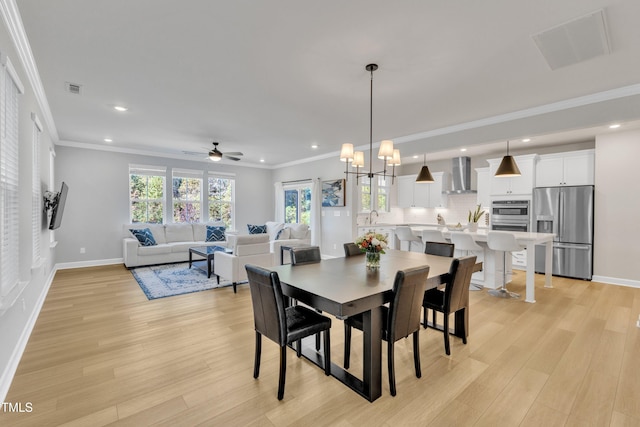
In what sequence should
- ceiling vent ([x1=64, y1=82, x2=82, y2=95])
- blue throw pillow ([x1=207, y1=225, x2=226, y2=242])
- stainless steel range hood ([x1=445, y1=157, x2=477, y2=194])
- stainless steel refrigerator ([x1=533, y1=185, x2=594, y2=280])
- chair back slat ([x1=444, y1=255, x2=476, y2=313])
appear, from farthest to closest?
blue throw pillow ([x1=207, y1=225, x2=226, y2=242]) < stainless steel range hood ([x1=445, y1=157, x2=477, y2=194]) < stainless steel refrigerator ([x1=533, y1=185, x2=594, y2=280]) < ceiling vent ([x1=64, y1=82, x2=82, y2=95]) < chair back slat ([x1=444, y1=255, x2=476, y2=313])

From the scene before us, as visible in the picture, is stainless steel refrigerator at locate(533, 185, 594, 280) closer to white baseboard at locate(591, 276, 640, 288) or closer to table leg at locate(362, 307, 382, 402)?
white baseboard at locate(591, 276, 640, 288)

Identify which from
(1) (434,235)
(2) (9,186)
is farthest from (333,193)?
(2) (9,186)

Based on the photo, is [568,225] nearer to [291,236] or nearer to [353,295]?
[291,236]

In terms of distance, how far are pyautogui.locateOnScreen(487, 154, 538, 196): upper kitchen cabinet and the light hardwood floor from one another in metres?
2.85

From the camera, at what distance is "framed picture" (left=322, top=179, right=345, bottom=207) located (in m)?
7.02

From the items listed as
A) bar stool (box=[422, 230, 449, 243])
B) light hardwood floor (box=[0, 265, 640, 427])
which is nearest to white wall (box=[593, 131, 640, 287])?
light hardwood floor (box=[0, 265, 640, 427])

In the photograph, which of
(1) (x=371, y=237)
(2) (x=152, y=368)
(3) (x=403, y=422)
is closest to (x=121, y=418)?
(2) (x=152, y=368)

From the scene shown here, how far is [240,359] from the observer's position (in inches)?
102

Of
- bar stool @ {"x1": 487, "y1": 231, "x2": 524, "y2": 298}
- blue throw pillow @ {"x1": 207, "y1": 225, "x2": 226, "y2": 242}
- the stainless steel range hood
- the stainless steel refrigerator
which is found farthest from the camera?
blue throw pillow @ {"x1": 207, "y1": 225, "x2": 226, "y2": 242}

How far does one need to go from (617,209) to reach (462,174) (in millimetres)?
2803

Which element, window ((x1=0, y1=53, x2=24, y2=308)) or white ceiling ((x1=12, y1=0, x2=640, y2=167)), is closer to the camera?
window ((x1=0, y1=53, x2=24, y2=308))

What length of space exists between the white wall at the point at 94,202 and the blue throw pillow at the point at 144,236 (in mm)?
684

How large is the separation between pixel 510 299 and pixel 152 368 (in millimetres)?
4428

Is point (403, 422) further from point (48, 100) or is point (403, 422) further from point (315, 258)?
point (48, 100)
